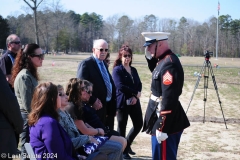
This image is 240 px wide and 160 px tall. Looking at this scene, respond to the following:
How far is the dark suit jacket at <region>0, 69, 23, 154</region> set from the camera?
8.70ft

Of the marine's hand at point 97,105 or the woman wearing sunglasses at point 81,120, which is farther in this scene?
the marine's hand at point 97,105

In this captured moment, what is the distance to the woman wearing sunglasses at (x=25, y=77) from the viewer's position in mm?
3556

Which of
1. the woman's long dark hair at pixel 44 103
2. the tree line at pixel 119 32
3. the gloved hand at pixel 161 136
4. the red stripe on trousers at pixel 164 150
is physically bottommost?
the red stripe on trousers at pixel 164 150

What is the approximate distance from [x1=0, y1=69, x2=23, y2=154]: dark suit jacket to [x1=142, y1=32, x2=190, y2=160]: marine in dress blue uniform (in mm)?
1520

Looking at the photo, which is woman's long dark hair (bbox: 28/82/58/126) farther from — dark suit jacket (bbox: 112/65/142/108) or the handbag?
dark suit jacket (bbox: 112/65/142/108)

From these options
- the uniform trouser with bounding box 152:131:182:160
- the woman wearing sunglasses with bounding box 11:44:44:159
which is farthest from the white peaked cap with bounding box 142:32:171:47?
the woman wearing sunglasses with bounding box 11:44:44:159

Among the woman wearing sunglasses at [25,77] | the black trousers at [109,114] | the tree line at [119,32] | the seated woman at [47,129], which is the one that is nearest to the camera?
the seated woman at [47,129]

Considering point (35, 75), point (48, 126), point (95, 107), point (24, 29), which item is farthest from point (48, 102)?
point (24, 29)

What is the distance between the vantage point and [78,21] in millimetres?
83562

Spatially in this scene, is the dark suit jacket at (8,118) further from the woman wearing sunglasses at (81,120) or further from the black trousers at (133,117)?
the black trousers at (133,117)

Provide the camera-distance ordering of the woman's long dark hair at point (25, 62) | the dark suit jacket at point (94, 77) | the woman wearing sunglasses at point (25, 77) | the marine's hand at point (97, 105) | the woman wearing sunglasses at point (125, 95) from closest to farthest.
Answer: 1. the woman wearing sunglasses at point (25, 77)
2. the woman's long dark hair at point (25, 62)
3. the marine's hand at point (97, 105)
4. the dark suit jacket at point (94, 77)
5. the woman wearing sunglasses at point (125, 95)

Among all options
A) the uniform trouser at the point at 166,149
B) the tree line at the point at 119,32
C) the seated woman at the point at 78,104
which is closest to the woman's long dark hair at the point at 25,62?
the seated woman at the point at 78,104

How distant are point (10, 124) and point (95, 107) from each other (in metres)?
1.60

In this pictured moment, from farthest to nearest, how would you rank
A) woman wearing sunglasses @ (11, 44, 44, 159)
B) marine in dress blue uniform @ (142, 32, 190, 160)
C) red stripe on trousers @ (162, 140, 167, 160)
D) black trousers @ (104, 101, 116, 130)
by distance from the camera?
black trousers @ (104, 101, 116, 130) → woman wearing sunglasses @ (11, 44, 44, 159) → red stripe on trousers @ (162, 140, 167, 160) → marine in dress blue uniform @ (142, 32, 190, 160)
